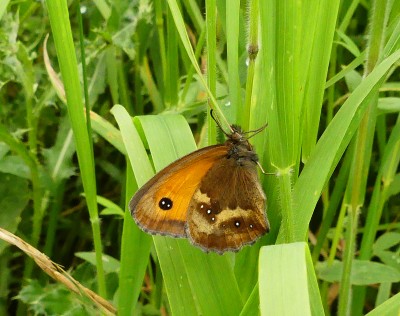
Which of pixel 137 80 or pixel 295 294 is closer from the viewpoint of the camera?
pixel 295 294

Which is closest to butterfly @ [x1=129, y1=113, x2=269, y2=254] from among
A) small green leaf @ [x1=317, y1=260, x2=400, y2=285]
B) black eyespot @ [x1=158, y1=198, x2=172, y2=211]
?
black eyespot @ [x1=158, y1=198, x2=172, y2=211]

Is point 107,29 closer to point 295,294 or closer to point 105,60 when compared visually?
point 105,60

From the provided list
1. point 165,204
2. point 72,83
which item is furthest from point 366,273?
point 72,83

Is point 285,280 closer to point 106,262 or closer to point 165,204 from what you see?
point 165,204

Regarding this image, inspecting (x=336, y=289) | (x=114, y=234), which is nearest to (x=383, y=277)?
(x=336, y=289)

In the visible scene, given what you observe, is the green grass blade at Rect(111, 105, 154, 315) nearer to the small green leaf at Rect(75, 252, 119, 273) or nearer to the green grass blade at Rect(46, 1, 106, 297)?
the green grass blade at Rect(46, 1, 106, 297)

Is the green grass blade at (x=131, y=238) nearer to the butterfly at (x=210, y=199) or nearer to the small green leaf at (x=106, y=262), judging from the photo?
the butterfly at (x=210, y=199)

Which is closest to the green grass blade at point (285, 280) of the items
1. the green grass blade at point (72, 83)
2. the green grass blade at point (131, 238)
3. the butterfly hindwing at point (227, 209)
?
the butterfly hindwing at point (227, 209)
